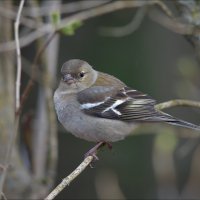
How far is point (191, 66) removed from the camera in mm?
6480

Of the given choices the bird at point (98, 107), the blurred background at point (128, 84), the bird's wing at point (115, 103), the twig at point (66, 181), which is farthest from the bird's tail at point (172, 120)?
the blurred background at point (128, 84)

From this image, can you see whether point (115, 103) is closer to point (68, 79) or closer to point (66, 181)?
point (68, 79)

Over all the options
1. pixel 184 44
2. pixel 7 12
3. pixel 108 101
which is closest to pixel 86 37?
pixel 184 44

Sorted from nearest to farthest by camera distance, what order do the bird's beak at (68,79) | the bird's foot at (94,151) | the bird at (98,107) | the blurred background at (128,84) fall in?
the bird's foot at (94,151) → the bird at (98,107) → the bird's beak at (68,79) → the blurred background at (128,84)

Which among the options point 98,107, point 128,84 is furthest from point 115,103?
point 128,84

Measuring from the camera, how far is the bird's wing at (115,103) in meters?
4.65

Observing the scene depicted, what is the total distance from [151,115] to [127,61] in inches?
164

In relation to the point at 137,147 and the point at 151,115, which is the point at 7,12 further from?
the point at 137,147

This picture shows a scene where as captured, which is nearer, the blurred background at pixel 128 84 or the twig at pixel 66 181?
the twig at pixel 66 181

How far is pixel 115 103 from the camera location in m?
4.73

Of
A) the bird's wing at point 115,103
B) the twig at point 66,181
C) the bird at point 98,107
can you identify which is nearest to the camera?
the twig at point 66,181

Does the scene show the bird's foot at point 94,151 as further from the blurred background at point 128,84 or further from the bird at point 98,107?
the blurred background at point 128,84

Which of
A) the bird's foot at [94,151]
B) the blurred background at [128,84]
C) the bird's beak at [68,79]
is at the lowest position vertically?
the blurred background at [128,84]

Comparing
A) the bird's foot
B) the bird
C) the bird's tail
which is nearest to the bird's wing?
the bird
